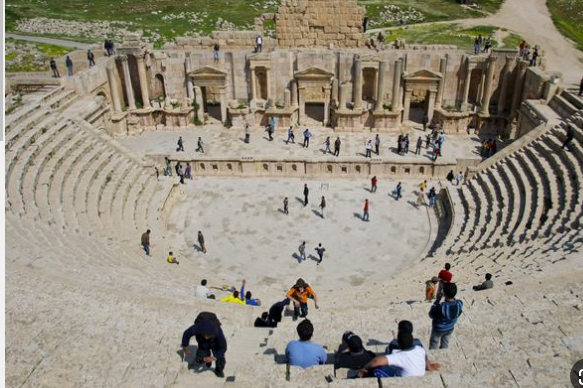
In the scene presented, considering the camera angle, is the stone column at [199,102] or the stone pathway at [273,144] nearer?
the stone pathway at [273,144]

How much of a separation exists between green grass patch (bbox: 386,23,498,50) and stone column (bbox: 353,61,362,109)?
1531cm

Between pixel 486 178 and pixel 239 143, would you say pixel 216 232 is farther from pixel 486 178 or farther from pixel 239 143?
pixel 486 178

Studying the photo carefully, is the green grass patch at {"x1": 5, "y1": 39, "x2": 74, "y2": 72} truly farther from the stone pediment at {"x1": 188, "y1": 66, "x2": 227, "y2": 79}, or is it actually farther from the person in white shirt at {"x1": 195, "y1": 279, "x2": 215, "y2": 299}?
the person in white shirt at {"x1": 195, "y1": 279, "x2": 215, "y2": 299}

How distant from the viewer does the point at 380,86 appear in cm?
2792

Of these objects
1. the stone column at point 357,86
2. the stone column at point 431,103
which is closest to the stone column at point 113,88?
the stone column at point 357,86

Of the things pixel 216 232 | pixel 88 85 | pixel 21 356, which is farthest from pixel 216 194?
pixel 21 356

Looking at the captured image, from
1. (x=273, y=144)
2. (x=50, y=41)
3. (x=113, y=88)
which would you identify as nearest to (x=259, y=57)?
(x=273, y=144)

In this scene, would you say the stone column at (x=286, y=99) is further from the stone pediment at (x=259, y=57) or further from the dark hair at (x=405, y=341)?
the dark hair at (x=405, y=341)

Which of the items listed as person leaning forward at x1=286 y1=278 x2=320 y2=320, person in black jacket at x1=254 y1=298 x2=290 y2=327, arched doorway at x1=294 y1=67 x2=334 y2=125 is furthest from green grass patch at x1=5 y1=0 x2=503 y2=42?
person in black jacket at x1=254 y1=298 x2=290 y2=327

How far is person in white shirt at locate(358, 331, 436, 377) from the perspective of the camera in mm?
A: 6781

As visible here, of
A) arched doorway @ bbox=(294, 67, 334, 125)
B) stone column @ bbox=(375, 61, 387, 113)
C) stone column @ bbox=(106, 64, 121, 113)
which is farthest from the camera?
arched doorway @ bbox=(294, 67, 334, 125)

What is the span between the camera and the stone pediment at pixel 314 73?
28266mm

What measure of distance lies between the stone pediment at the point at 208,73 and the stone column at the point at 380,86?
8869 millimetres

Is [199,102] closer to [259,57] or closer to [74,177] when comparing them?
[259,57]
